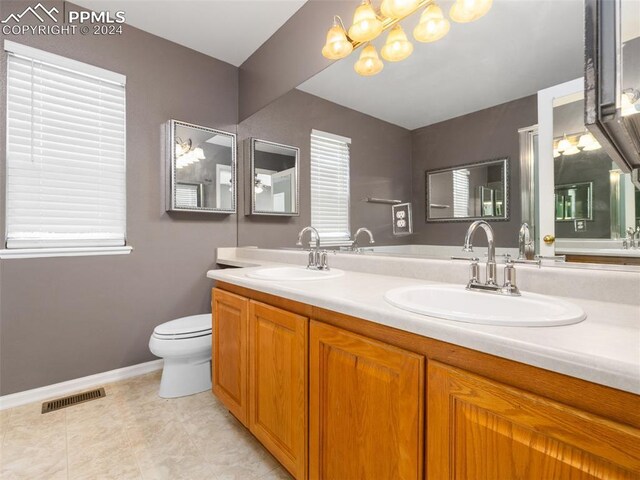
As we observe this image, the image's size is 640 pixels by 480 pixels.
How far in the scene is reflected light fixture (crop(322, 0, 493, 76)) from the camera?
130cm

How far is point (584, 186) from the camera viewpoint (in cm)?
100

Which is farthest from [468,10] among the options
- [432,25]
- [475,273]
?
[475,273]

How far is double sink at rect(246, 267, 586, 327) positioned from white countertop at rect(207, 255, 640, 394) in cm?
2

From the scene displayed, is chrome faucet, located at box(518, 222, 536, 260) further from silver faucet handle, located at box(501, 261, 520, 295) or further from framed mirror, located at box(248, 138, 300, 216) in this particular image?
framed mirror, located at box(248, 138, 300, 216)

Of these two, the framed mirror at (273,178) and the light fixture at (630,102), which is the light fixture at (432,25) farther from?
the framed mirror at (273,178)

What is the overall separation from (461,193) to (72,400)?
2.50 m

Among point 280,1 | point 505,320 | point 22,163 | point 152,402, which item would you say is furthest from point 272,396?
point 280,1

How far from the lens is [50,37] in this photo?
190 cm

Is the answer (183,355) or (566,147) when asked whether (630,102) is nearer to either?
(566,147)

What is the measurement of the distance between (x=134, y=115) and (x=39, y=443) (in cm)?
202

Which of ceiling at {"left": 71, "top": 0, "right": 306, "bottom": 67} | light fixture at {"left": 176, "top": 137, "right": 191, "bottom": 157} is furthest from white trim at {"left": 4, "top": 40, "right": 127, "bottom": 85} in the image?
light fixture at {"left": 176, "top": 137, "right": 191, "bottom": 157}

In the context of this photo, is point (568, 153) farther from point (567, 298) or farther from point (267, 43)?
point (267, 43)

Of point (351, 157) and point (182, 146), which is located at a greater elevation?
point (182, 146)

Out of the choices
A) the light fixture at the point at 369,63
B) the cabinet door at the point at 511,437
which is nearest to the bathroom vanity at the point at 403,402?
the cabinet door at the point at 511,437
